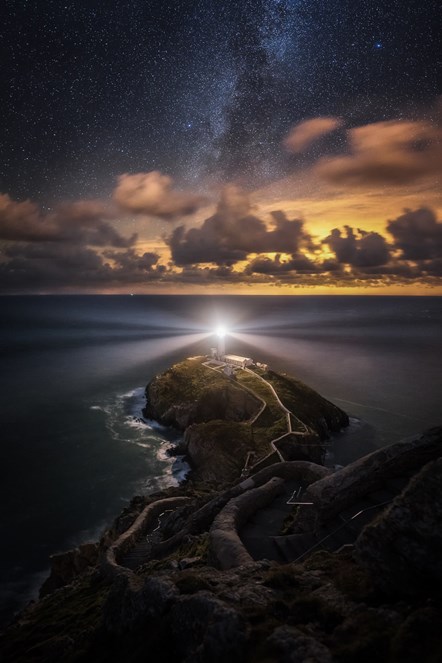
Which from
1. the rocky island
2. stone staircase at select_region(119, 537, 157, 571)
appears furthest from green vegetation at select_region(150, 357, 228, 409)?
stone staircase at select_region(119, 537, 157, 571)

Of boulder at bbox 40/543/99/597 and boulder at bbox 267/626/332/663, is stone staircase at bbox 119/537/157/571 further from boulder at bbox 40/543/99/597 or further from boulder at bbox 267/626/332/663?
boulder at bbox 267/626/332/663

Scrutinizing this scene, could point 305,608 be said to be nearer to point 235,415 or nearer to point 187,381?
point 235,415

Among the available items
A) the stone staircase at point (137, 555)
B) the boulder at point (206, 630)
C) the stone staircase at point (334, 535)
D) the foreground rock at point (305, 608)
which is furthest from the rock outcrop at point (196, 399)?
the boulder at point (206, 630)

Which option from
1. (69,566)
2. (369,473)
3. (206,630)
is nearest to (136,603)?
(206,630)

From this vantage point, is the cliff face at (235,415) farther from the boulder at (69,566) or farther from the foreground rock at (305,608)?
the foreground rock at (305,608)

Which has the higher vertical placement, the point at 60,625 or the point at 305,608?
the point at 305,608

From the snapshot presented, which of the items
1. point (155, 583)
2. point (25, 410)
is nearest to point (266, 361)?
point (25, 410)
